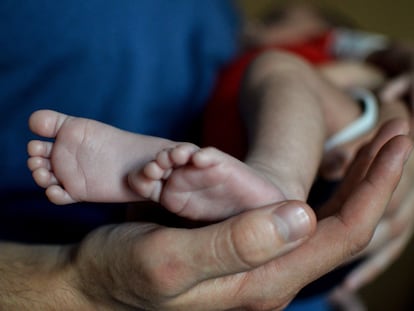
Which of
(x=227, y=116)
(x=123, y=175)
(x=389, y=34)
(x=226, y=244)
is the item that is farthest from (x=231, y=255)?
(x=389, y=34)

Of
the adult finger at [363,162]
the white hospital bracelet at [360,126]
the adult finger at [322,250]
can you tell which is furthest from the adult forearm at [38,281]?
the white hospital bracelet at [360,126]

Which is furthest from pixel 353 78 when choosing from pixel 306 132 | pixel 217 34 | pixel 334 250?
pixel 334 250

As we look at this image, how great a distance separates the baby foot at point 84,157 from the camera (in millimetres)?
453

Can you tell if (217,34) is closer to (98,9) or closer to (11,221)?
(98,9)

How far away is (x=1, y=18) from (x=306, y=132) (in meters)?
0.43

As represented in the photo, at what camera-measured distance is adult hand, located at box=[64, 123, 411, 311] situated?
37 cm

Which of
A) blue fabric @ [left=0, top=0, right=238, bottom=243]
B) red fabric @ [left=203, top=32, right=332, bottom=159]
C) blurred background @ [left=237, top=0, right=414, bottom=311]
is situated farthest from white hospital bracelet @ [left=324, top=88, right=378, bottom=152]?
blurred background @ [left=237, top=0, right=414, bottom=311]

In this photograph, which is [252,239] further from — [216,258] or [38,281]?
[38,281]

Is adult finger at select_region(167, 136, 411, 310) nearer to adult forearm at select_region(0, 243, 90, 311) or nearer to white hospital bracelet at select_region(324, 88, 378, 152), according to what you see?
adult forearm at select_region(0, 243, 90, 311)

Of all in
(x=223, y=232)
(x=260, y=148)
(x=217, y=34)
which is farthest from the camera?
(x=217, y=34)

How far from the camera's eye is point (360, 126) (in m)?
0.72

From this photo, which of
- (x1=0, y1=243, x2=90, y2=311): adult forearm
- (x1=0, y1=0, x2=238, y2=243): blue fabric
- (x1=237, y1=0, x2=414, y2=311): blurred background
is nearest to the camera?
(x1=0, y1=243, x2=90, y2=311): adult forearm

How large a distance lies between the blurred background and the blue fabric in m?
1.02

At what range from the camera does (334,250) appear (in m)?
0.44
